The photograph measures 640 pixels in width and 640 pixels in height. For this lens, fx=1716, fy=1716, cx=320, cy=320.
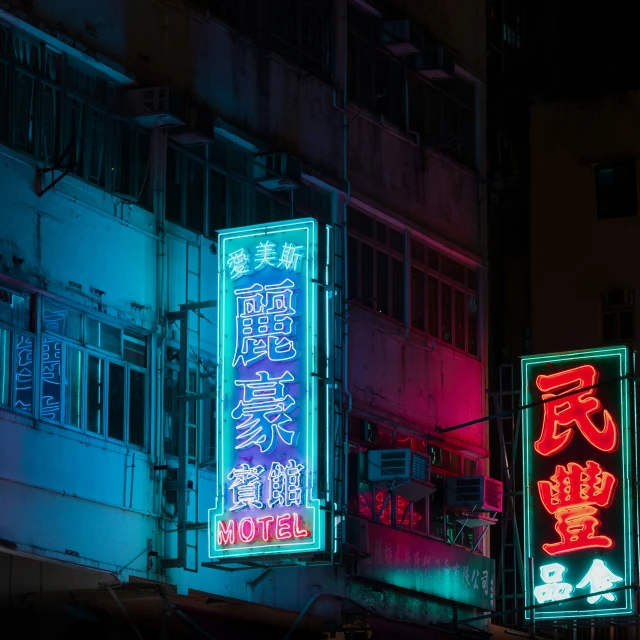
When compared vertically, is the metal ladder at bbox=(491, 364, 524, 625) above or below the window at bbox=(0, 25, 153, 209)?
below

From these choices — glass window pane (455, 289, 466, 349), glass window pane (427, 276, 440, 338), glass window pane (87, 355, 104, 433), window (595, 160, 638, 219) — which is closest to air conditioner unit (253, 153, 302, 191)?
glass window pane (87, 355, 104, 433)

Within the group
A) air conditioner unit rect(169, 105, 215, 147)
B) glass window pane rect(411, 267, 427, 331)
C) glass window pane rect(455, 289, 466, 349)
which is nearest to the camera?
air conditioner unit rect(169, 105, 215, 147)

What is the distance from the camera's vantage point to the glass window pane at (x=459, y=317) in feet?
84.9

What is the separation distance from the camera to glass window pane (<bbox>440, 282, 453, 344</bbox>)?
25.5 meters

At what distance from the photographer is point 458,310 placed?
85.4 ft

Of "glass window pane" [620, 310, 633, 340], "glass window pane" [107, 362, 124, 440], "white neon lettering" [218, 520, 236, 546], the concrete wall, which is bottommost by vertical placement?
"white neon lettering" [218, 520, 236, 546]

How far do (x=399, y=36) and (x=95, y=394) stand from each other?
344 inches

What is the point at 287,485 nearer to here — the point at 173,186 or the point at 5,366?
the point at 5,366

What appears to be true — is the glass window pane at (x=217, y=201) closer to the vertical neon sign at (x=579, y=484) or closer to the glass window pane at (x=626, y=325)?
the vertical neon sign at (x=579, y=484)

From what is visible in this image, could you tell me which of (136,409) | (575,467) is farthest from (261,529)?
(575,467)

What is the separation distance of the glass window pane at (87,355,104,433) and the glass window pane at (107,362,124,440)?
0.46 ft

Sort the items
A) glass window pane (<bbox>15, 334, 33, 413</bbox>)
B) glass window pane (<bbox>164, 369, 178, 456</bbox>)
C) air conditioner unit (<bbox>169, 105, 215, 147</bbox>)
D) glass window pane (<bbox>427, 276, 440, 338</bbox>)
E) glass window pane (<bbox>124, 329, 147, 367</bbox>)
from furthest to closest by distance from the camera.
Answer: glass window pane (<bbox>427, 276, 440, 338</bbox>)
air conditioner unit (<bbox>169, 105, 215, 147</bbox>)
glass window pane (<bbox>164, 369, 178, 456</bbox>)
glass window pane (<bbox>124, 329, 147, 367</bbox>)
glass window pane (<bbox>15, 334, 33, 413</bbox>)

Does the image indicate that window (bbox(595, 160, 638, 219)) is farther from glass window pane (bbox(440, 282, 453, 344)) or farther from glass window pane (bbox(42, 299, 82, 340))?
glass window pane (bbox(42, 299, 82, 340))

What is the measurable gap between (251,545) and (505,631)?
911 cm
